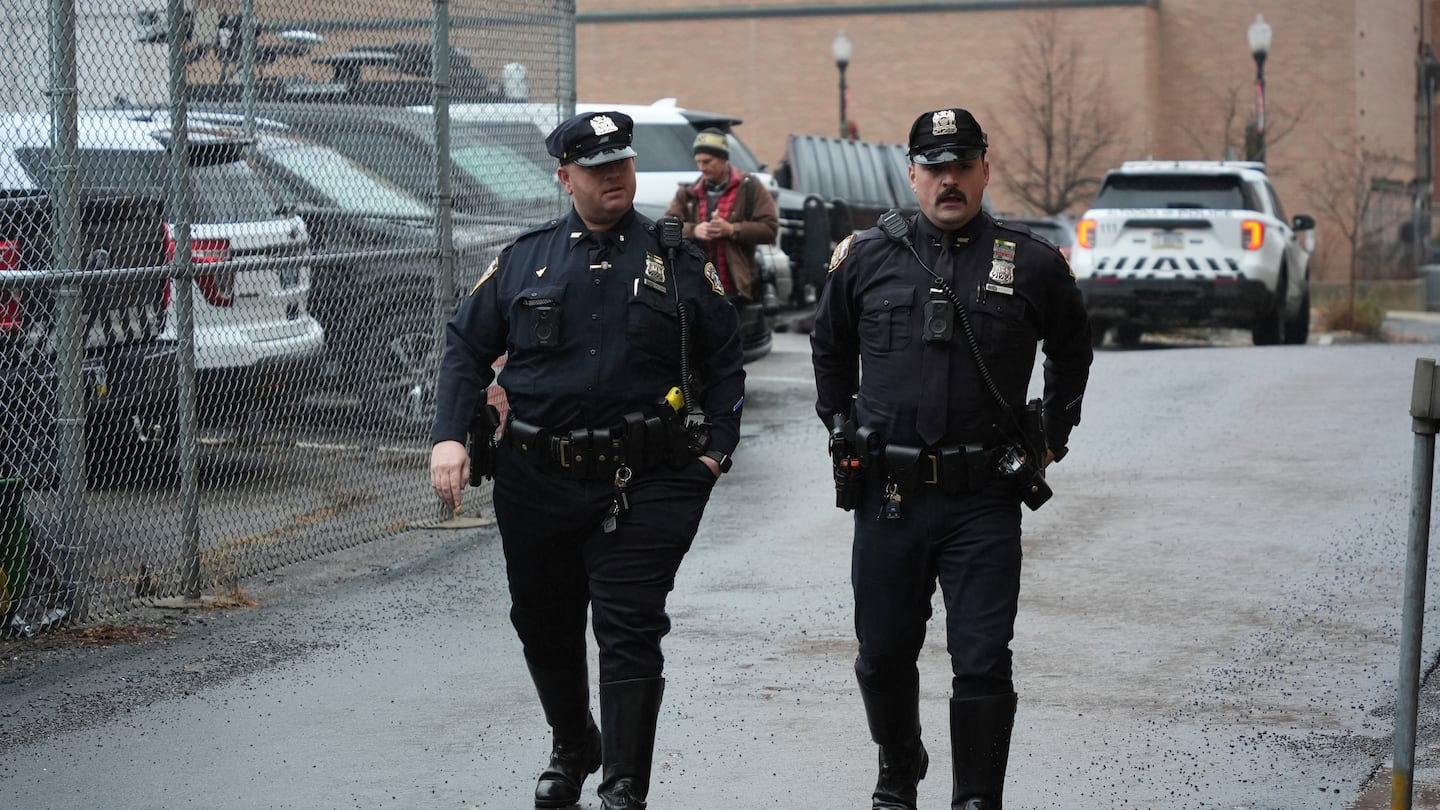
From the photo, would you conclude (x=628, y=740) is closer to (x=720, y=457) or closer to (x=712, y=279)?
(x=720, y=457)

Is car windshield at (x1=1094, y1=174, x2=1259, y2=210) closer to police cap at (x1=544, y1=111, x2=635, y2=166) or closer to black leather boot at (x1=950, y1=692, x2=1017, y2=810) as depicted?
police cap at (x1=544, y1=111, x2=635, y2=166)

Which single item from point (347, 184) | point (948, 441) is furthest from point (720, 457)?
point (347, 184)

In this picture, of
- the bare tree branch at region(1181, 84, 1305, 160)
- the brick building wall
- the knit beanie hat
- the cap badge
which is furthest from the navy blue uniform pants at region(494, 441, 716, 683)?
the bare tree branch at region(1181, 84, 1305, 160)

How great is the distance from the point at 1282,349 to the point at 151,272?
38.2ft

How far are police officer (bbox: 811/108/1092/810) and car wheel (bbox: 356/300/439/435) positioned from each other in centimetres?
534

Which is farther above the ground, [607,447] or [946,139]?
[946,139]

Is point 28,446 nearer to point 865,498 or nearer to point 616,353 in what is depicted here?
point 616,353

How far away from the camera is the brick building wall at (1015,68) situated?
47469mm

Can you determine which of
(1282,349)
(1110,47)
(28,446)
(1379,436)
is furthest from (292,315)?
(1110,47)

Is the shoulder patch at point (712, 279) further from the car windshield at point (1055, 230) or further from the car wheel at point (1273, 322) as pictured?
the car windshield at point (1055, 230)

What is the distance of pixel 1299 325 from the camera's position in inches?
797

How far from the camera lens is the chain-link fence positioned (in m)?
7.38

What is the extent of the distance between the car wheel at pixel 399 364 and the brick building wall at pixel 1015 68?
1505 inches

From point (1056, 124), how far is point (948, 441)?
44.2 metres
